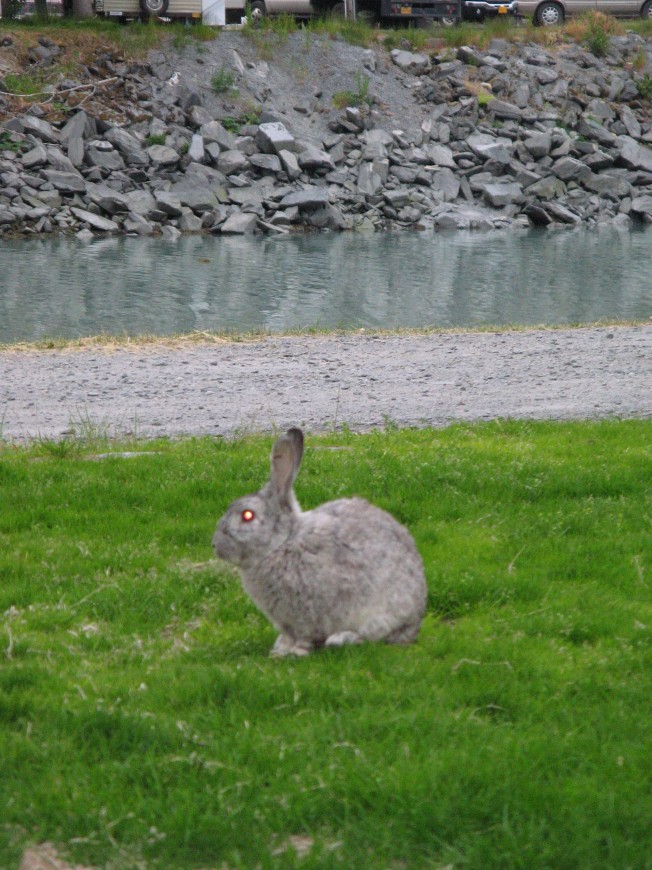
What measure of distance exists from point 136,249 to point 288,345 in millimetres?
17694

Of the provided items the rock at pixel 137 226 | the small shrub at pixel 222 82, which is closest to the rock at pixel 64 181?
the rock at pixel 137 226

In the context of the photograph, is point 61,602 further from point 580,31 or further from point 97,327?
point 580,31

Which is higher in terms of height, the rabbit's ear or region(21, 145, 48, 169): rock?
region(21, 145, 48, 169): rock

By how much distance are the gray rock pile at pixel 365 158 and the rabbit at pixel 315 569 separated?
3323 centimetres

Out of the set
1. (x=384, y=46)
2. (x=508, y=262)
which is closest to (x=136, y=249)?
(x=508, y=262)

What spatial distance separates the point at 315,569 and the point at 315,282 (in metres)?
23.5

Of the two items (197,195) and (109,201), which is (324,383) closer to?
(109,201)

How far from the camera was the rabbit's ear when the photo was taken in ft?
18.7

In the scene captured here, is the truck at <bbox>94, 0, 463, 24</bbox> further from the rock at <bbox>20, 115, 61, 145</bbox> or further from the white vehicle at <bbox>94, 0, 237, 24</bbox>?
the rock at <bbox>20, 115, 61, 145</bbox>

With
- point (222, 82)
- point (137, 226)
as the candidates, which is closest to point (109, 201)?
point (137, 226)

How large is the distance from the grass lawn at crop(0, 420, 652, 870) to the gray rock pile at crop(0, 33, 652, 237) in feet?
102

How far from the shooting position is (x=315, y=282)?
2884 centimetres

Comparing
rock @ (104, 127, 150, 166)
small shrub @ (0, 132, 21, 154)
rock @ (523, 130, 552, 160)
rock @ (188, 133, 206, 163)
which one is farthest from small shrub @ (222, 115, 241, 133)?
rock @ (523, 130, 552, 160)

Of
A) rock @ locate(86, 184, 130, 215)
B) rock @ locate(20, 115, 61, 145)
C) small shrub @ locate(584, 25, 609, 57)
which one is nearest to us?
rock @ locate(86, 184, 130, 215)
